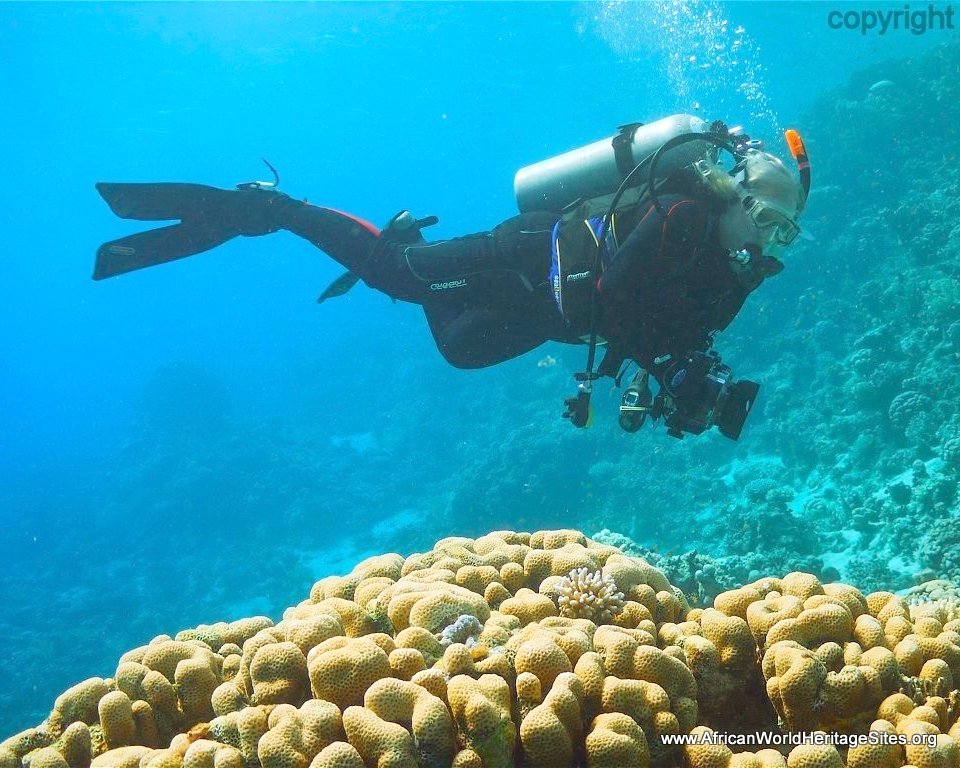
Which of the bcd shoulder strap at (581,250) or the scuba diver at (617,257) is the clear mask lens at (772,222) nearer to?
the scuba diver at (617,257)

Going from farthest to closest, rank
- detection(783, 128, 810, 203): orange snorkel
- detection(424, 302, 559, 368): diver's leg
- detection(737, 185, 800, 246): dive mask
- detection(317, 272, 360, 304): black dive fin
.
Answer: detection(317, 272, 360, 304): black dive fin, detection(424, 302, 559, 368): diver's leg, detection(783, 128, 810, 203): orange snorkel, detection(737, 185, 800, 246): dive mask

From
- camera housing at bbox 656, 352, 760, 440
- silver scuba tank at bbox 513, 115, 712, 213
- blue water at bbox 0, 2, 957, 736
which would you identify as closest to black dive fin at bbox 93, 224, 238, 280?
silver scuba tank at bbox 513, 115, 712, 213

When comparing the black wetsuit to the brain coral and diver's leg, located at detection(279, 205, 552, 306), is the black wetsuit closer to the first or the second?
diver's leg, located at detection(279, 205, 552, 306)

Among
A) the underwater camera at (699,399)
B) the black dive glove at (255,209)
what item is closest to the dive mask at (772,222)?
the underwater camera at (699,399)

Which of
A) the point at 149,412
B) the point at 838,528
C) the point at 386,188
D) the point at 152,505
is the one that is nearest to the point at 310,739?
the point at 838,528

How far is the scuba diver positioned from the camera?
13.8 feet

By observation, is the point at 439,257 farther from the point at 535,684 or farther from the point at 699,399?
the point at 535,684

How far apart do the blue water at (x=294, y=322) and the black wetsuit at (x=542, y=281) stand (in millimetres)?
8478

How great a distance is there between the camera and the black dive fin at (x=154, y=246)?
6.72 meters

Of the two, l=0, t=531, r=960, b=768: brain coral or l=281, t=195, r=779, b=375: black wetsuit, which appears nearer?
l=0, t=531, r=960, b=768: brain coral

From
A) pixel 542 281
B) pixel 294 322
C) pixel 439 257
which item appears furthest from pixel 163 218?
pixel 294 322

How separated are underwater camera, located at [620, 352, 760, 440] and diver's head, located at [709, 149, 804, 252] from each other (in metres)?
0.86

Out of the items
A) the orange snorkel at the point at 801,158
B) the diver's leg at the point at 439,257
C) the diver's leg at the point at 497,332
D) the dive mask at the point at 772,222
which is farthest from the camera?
the diver's leg at the point at 497,332

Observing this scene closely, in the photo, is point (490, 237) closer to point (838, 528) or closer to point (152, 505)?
point (838, 528)
